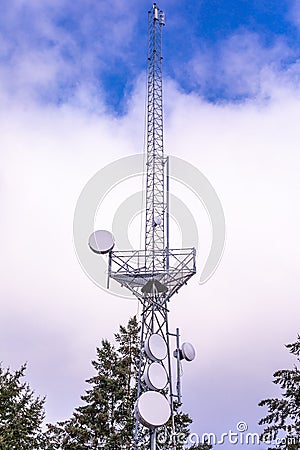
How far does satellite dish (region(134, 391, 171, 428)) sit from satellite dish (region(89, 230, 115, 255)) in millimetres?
4604

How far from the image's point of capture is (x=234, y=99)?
20.1 meters

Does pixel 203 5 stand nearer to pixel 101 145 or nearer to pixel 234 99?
pixel 234 99

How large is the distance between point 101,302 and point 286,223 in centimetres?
992

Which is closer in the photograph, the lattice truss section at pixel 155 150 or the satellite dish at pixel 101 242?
the satellite dish at pixel 101 242

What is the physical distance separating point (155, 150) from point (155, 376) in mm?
8127

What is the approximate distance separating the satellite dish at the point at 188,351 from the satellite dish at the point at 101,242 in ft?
12.5

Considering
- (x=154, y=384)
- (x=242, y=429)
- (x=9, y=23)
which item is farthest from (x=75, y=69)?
(x=242, y=429)

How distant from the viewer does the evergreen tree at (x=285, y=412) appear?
54.0 ft

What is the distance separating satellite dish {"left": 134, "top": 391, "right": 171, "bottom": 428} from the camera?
40.9 feet

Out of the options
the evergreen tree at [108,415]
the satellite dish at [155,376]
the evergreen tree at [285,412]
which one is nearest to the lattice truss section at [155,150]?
the satellite dish at [155,376]

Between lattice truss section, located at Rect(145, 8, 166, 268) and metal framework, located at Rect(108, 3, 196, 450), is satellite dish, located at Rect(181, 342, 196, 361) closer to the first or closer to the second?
metal framework, located at Rect(108, 3, 196, 450)

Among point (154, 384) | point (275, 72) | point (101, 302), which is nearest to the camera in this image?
point (154, 384)

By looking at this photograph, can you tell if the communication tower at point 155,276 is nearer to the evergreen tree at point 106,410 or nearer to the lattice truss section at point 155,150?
the lattice truss section at point 155,150

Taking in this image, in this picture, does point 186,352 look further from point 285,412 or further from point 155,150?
point 155,150
